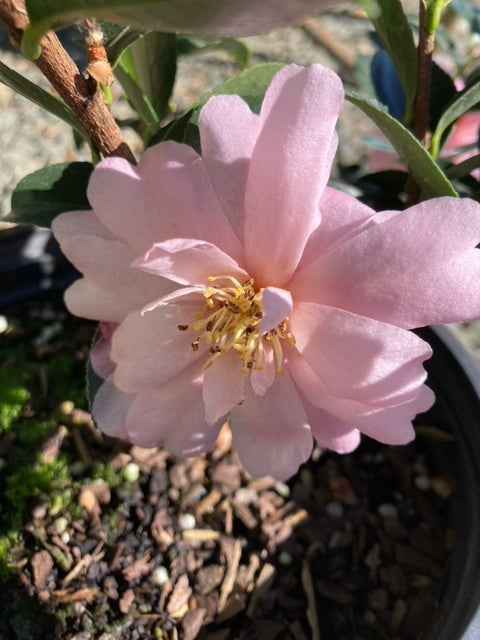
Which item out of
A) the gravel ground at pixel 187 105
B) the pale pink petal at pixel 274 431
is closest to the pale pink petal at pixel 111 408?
the pale pink petal at pixel 274 431

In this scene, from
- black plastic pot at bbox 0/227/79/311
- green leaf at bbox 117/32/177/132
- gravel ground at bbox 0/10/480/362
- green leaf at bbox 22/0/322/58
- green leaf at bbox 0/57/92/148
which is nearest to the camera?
green leaf at bbox 22/0/322/58

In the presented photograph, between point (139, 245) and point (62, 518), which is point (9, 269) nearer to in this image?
point (62, 518)

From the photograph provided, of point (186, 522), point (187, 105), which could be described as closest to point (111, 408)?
point (186, 522)

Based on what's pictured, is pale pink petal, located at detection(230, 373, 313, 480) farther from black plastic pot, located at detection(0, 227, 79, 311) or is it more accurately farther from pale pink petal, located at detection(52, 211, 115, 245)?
black plastic pot, located at detection(0, 227, 79, 311)

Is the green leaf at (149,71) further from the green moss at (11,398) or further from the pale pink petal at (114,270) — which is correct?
the green moss at (11,398)

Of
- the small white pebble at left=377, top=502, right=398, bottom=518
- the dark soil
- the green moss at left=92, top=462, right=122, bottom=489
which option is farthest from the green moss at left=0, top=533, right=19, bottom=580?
the small white pebble at left=377, top=502, right=398, bottom=518

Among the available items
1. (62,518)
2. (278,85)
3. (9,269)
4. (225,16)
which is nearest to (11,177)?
(9,269)

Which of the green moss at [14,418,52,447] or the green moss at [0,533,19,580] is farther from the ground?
the green moss at [14,418,52,447]
